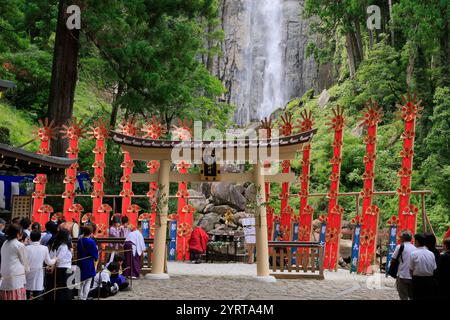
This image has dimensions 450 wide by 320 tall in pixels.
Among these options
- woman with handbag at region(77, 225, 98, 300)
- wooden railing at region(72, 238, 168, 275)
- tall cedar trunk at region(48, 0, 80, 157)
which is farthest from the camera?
tall cedar trunk at region(48, 0, 80, 157)

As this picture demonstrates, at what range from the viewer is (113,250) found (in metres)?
12.9

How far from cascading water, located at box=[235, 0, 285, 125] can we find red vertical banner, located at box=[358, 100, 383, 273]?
32391 mm

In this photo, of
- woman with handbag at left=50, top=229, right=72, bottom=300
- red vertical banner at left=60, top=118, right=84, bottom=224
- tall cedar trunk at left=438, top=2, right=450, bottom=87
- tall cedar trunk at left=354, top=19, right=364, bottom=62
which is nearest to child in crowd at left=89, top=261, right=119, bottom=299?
woman with handbag at left=50, top=229, right=72, bottom=300

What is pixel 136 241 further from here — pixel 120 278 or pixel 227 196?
pixel 227 196

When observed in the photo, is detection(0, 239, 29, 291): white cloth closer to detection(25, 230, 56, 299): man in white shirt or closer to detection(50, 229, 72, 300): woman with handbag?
detection(25, 230, 56, 299): man in white shirt

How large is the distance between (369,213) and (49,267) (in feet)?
27.4

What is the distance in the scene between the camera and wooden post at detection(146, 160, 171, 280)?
13.9 m

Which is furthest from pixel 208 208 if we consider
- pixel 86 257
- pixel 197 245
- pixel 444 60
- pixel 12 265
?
pixel 12 265

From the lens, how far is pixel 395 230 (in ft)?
46.7

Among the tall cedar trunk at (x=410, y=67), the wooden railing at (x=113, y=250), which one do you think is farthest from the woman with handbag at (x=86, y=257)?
the tall cedar trunk at (x=410, y=67)

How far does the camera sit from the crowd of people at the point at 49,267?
24.9 feet

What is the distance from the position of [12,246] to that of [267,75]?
4224 cm
